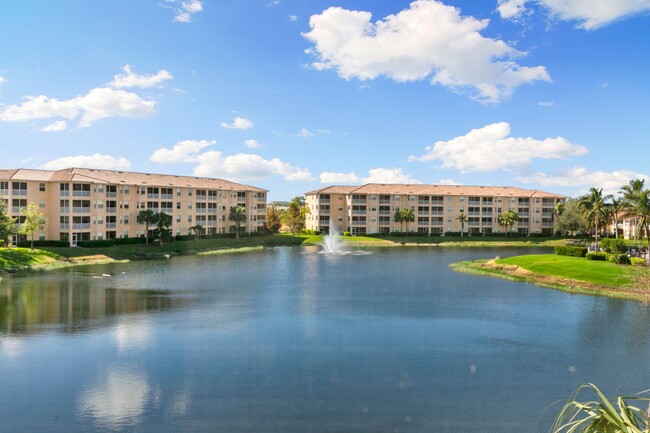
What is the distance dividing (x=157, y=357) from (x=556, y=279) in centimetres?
4391

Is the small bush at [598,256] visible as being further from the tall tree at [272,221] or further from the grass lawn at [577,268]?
the tall tree at [272,221]

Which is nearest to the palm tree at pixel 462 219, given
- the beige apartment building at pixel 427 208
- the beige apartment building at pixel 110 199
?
the beige apartment building at pixel 427 208

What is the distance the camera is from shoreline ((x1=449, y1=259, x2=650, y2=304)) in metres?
45.1

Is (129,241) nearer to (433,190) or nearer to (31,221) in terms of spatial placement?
(31,221)

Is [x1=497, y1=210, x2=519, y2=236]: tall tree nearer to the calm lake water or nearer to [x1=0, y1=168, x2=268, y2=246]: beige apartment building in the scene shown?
[x1=0, y1=168, x2=268, y2=246]: beige apartment building

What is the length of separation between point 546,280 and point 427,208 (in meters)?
78.2

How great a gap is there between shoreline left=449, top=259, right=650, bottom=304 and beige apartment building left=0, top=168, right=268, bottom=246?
60.6 m

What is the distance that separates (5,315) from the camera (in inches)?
1410

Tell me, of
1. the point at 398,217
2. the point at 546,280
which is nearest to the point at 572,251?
the point at 546,280

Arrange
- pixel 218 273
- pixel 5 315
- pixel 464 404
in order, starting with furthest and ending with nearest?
pixel 218 273, pixel 5 315, pixel 464 404

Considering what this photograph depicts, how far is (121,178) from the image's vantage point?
311 feet

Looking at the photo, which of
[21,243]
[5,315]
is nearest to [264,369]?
[5,315]

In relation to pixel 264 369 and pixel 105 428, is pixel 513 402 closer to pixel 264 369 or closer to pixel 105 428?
pixel 264 369

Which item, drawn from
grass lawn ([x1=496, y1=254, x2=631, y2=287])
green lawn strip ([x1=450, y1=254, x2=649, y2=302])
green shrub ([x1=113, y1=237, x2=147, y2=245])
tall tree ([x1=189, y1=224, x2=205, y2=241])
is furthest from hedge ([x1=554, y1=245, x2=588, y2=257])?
green shrub ([x1=113, y1=237, x2=147, y2=245])
